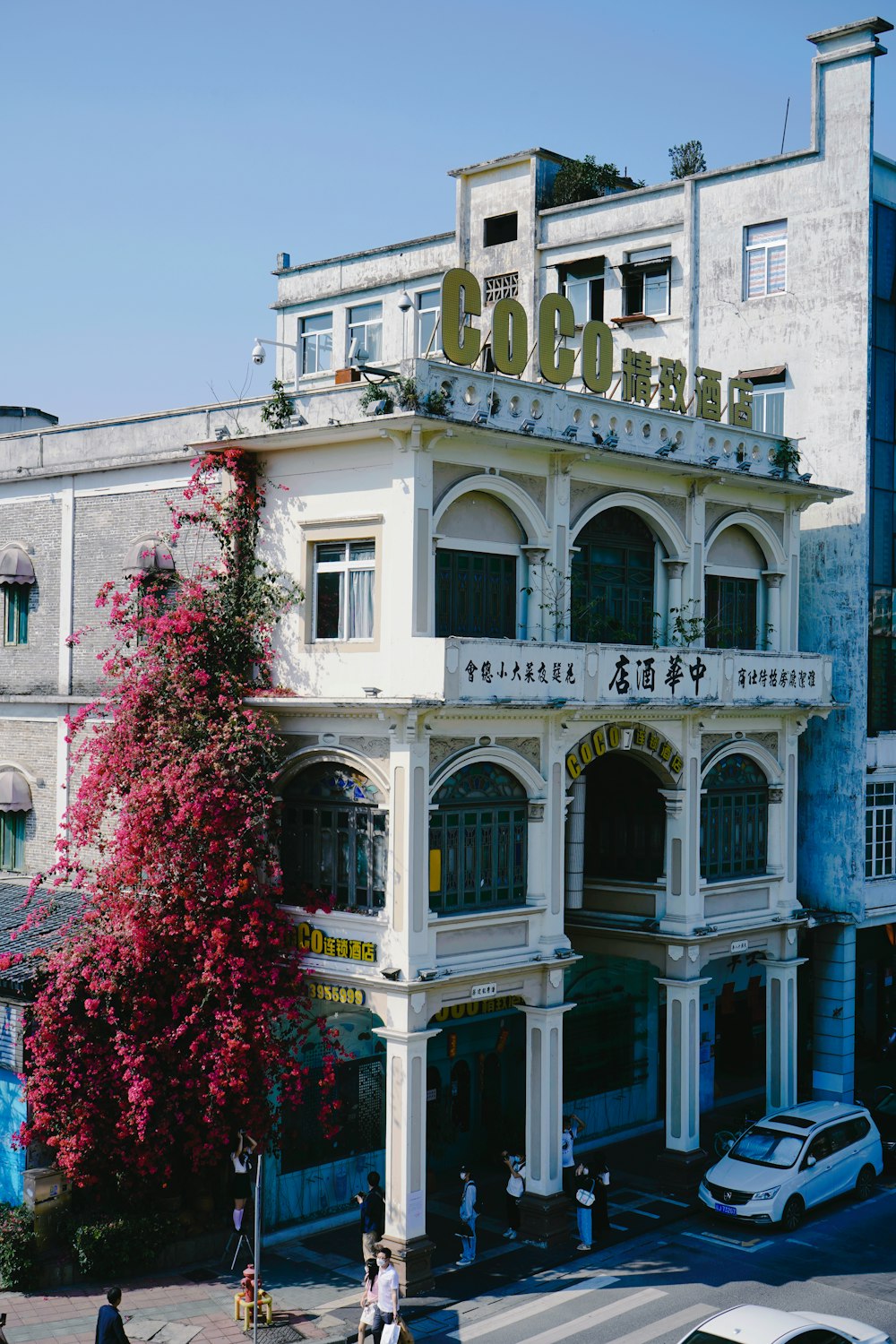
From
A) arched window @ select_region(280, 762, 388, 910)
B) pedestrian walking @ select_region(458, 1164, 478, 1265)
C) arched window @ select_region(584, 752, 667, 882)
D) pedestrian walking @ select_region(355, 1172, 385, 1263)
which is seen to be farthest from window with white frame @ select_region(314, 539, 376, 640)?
pedestrian walking @ select_region(458, 1164, 478, 1265)

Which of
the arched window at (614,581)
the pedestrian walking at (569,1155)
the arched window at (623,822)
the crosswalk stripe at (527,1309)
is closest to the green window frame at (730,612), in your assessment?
the arched window at (614,581)

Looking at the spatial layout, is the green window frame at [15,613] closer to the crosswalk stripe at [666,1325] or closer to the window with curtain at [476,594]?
the window with curtain at [476,594]

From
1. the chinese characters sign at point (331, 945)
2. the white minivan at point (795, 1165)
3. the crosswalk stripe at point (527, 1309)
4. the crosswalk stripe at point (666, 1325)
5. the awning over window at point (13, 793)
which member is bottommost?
the crosswalk stripe at point (527, 1309)

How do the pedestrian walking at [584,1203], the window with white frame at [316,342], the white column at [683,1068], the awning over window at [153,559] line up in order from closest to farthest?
the pedestrian walking at [584,1203], the awning over window at [153,559], the white column at [683,1068], the window with white frame at [316,342]

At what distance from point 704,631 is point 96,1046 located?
1462 cm

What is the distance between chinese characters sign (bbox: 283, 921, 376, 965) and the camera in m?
25.6

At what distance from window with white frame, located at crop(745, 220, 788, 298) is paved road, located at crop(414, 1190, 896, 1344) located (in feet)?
69.6

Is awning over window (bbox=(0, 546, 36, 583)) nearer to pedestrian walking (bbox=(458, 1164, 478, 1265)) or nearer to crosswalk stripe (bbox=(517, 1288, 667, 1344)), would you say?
pedestrian walking (bbox=(458, 1164, 478, 1265))

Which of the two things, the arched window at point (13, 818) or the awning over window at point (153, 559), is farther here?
the arched window at point (13, 818)

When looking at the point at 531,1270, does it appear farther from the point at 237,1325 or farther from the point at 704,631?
the point at 704,631

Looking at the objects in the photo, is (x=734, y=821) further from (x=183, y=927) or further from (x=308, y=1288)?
(x=308, y=1288)

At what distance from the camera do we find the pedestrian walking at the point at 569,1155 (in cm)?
2772

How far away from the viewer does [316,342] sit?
45.1m

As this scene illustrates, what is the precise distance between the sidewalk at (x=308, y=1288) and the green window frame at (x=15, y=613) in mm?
14288
